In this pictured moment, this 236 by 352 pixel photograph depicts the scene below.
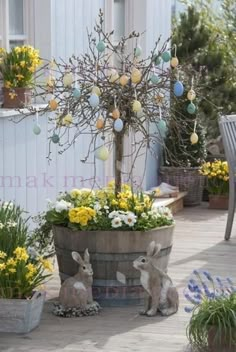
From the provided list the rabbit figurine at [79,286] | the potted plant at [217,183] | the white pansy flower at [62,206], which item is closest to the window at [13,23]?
the white pansy flower at [62,206]

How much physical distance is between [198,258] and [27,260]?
1998mm

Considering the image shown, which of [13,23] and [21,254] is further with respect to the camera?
[13,23]

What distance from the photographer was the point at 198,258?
20.3 feet

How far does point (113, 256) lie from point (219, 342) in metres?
1.03

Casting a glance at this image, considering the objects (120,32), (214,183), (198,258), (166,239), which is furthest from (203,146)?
(166,239)

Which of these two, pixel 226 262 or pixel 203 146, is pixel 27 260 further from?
pixel 203 146

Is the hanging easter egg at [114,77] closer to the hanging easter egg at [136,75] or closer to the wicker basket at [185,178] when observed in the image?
the hanging easter egg at [136,75]

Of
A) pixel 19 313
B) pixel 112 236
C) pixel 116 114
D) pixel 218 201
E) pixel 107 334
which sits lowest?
pixel 107 334

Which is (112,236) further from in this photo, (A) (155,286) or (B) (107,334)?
(B) (107,334)

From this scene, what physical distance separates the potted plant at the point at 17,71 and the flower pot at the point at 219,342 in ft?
7.33

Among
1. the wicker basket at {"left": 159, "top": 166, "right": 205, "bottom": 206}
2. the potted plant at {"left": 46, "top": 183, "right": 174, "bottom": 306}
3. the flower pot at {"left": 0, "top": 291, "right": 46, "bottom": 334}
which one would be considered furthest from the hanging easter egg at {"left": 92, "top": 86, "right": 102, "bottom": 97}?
the wicker basket at {"left": 159, "top": 166, "right": 205, "bottom": 206}

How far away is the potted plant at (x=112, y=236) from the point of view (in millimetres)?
4719

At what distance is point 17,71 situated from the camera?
18.5 feet

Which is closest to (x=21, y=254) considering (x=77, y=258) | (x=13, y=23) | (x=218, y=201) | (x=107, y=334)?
(x=77, y=258)
